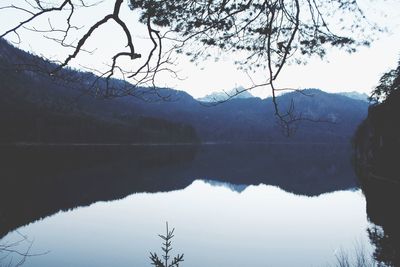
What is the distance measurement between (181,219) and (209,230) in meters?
3.90

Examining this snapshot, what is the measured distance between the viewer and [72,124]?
377 feet

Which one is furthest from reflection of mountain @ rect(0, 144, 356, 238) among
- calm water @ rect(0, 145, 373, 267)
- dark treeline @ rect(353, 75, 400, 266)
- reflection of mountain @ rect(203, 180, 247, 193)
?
dark treeline @ rect(353, 75, 400, 266)

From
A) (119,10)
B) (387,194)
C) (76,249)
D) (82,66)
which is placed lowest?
(76,249)

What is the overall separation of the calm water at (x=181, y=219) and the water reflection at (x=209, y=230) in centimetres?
6

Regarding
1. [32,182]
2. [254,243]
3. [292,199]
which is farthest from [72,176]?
[254,243]

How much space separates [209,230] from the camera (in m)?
25.7

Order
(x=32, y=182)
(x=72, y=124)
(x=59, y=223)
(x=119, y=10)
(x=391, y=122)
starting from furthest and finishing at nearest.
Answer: (x=72, y=124) → (x=32, y=182) → (x=391, y=122) → (x=59, y=223) → (x=119, y=10)

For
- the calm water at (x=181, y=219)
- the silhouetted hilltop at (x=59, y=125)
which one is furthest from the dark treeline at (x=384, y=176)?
the silhouetted hilltop at (x=59, y=125)

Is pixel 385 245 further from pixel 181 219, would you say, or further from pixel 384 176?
pixel 384 176

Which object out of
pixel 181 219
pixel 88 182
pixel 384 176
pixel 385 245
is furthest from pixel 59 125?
pixel 385 245

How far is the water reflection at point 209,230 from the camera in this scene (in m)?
19.3

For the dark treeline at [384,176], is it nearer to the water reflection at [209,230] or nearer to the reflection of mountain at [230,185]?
the water reflection at [209,230]

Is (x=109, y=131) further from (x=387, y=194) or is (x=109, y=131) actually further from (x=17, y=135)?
(x=387, y=194)

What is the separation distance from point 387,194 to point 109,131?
3878 inches
